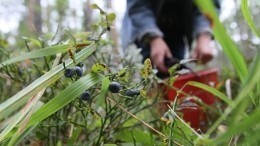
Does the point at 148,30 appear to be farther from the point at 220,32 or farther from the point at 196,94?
the point at 220,32

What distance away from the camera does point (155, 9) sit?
2666 mm

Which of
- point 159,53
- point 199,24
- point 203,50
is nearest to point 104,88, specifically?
point 159,53

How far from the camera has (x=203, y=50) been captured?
2.15m

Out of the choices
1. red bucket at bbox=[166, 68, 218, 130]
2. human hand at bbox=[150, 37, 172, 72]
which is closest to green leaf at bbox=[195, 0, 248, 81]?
red bucket at bbox=[166, 68, 218, 130]

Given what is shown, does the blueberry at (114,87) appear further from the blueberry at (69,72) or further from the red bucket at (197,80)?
the red bucket at (197,80)

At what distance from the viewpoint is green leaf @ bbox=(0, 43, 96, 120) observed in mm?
487

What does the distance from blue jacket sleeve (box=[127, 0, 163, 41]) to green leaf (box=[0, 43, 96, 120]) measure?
1.64m

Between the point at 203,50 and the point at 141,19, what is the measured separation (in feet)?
1.68

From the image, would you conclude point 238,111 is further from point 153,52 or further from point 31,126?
point 153,52

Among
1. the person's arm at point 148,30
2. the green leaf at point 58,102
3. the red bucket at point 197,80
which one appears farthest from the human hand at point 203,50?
the green leaf at point 58,102

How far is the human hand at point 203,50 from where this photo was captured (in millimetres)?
2146

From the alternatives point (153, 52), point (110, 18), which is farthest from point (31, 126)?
point (153, 52)

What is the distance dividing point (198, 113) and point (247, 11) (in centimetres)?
108

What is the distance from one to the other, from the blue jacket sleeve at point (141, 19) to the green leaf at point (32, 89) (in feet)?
5.39
